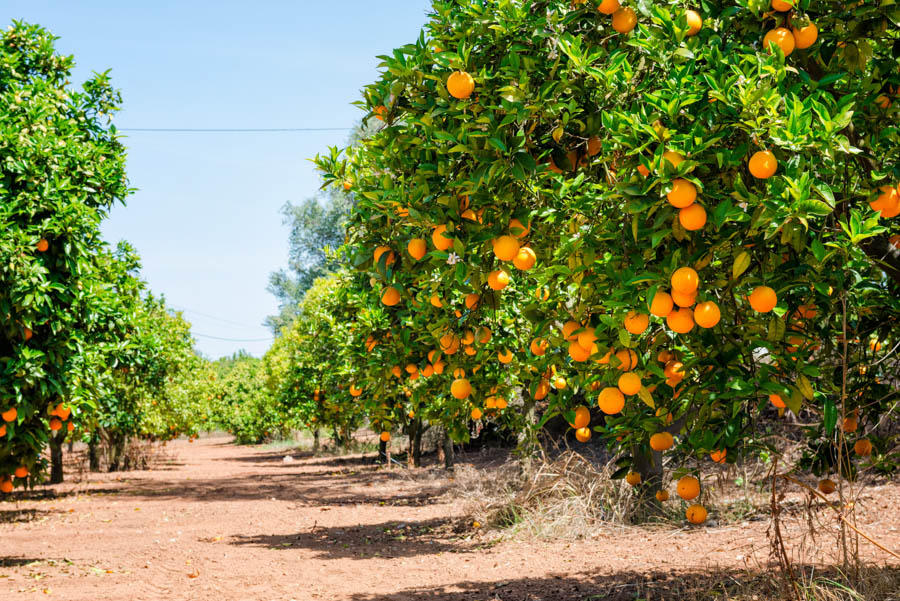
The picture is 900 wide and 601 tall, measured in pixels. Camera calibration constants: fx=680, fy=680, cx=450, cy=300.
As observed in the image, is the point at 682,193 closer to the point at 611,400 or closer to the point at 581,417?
the point at 611,400

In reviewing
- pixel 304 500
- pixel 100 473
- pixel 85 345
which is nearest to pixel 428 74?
pixel 85 345

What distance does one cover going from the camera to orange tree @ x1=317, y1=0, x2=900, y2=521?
2.32m

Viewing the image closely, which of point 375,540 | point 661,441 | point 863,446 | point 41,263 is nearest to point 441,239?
point 661,441

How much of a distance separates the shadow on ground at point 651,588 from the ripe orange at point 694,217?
2.71 metres

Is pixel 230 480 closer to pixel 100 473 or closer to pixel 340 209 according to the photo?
pixel 100 473

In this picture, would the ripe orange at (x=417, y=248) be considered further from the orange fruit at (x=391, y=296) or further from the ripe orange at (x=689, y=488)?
the ripe orange at (x=689, y=488)

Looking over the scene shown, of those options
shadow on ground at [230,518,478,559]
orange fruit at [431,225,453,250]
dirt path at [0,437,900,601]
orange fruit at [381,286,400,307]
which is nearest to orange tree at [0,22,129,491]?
dirt path at [0,437,900,601]

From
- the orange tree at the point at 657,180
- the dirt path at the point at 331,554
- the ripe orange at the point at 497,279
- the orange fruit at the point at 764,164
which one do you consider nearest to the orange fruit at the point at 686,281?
the orange tree at the point at 657,180

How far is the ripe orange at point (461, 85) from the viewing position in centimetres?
281

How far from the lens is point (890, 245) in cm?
338

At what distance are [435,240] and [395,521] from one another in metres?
8.40

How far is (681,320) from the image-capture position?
2400mm

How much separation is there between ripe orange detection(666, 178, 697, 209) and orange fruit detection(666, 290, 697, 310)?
0.99ft

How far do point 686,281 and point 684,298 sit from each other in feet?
0.21
